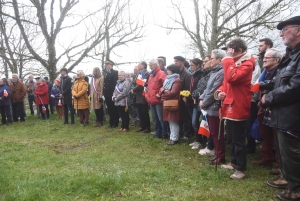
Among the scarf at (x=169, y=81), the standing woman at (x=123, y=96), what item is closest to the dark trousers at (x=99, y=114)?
the standing woman at (x=123, y=96)

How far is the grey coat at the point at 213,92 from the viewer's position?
16.7ft

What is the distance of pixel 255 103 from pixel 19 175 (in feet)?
15.8

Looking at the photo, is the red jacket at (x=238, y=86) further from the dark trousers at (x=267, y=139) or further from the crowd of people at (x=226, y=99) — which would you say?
the dark trousers at (x=267, y=139)

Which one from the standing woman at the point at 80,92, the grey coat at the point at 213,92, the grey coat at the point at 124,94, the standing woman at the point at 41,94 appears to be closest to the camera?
the grey coat at the point at 213,92

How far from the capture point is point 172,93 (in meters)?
6.80

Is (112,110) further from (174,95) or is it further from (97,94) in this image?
(174,95)

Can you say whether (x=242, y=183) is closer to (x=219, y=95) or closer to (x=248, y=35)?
(x=219, y=95)

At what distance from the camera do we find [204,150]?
6.11 m

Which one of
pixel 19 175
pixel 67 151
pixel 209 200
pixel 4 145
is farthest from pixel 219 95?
pixel 4 145

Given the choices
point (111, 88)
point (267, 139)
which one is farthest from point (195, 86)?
point (111, 88)

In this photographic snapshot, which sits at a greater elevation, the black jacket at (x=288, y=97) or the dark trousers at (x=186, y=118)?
the black jacket at (x=288, y=97)

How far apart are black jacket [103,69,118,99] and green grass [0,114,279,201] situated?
7.68 ft

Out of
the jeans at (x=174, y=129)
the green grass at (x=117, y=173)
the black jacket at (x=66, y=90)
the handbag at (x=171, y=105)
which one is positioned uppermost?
the black jacket at (x=66, y=90)

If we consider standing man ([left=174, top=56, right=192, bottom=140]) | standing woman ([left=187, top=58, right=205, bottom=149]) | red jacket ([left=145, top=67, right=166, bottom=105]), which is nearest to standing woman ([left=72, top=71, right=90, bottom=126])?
red jacket ([left=145, top=67, right=166, bottom=105])
